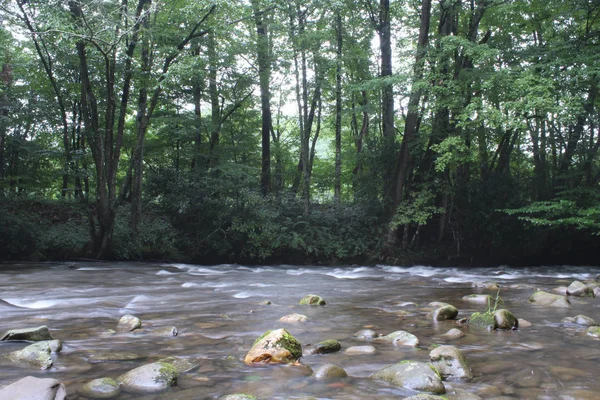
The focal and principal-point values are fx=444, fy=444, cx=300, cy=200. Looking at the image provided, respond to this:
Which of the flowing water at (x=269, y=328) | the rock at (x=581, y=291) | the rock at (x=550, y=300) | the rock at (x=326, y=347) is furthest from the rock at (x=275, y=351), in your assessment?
the rock at (x=581, y=291)

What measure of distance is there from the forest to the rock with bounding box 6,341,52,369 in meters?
8.96

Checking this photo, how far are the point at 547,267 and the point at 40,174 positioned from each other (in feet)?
69.3

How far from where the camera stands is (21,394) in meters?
2.80

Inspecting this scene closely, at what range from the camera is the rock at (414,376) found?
135 inches

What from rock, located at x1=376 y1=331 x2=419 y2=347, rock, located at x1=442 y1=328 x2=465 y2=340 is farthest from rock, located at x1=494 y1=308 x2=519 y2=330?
rock, located at x1=376 y1=331 x2=419 y2=347

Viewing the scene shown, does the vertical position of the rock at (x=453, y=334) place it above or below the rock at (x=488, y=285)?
above

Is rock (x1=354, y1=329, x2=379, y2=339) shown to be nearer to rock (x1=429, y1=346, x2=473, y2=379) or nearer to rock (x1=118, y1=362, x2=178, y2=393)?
rock (x1=429, y1=346, x2=473, y2=379)

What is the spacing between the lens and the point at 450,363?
389cm

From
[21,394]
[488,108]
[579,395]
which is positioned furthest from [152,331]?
[488,108]

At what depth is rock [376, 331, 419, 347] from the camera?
15.7 feet

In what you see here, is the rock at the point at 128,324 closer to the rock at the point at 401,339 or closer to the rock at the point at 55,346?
the rock at the point at 55,346

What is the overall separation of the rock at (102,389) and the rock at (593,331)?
16.7ft

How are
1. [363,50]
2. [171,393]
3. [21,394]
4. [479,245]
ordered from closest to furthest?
[21,394] → [171,393] → [479,245] → [363,50]

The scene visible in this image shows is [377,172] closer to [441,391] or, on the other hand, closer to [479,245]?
[479,245]
